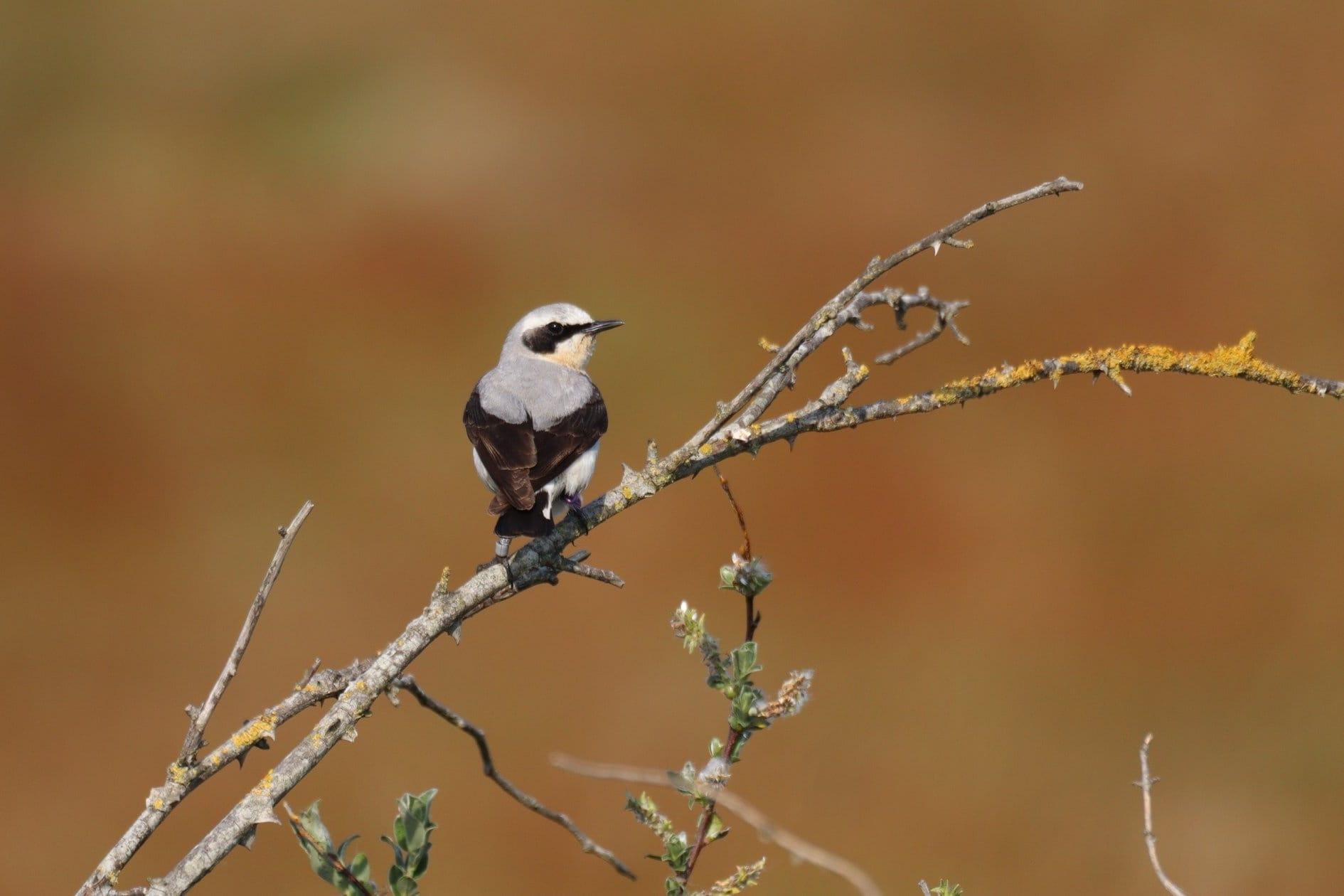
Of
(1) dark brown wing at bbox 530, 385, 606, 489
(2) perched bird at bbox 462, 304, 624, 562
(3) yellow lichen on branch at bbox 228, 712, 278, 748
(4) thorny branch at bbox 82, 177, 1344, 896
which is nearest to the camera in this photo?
(4) thorny branch at bbox 82, 177, 1344, 896

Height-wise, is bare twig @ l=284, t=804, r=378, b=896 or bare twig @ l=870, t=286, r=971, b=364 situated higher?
bare twig @ l=870, t=286, r=971, b=364

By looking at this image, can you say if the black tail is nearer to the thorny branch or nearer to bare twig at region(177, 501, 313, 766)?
the thorny branch

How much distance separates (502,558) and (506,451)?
103 centimetres

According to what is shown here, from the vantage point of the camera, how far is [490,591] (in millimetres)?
3383

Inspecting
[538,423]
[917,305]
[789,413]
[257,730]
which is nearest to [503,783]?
[257,730]

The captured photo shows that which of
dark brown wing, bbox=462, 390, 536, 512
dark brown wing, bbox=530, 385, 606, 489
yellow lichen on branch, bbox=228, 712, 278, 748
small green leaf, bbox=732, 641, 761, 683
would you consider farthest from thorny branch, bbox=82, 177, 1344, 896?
dark brown wing, bbox=530, 385, 606, 489

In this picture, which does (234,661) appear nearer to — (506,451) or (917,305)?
(917,305)

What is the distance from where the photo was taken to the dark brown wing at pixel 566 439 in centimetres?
484

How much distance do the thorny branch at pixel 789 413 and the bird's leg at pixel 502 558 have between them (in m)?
0.15

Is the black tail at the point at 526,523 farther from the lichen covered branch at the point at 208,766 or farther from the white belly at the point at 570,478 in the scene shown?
the lichen covered branch at the point at 208,766

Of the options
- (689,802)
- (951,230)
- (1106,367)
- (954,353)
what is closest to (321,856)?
(689,802)

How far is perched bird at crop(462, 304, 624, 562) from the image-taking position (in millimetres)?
4500

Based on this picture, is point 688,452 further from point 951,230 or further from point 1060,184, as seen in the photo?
point 1060,184

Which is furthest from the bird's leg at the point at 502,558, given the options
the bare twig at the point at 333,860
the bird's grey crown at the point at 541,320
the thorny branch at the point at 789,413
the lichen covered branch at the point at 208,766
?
the bird's grey crown at the point at 541,320
